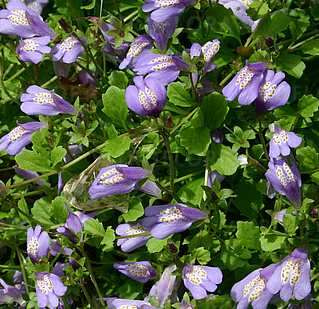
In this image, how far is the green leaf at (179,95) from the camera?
210 centimetres

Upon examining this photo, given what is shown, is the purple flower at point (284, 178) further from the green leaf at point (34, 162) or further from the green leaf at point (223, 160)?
the green leaf at point (34, 162)

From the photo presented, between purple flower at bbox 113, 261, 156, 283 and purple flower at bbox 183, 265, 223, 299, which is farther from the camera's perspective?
purple flower at bbox 113, 261, 156, 283

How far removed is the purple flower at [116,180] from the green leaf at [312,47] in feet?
1.90

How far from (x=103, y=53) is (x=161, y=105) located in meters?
0.44

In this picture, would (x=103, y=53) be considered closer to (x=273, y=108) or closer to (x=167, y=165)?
(x=167, y=165)

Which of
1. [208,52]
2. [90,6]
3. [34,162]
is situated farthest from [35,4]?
[208,52]

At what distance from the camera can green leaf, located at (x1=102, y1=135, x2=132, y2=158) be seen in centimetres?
208

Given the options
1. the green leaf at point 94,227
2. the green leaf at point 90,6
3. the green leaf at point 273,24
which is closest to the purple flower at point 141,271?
the green leaf at point 94,227

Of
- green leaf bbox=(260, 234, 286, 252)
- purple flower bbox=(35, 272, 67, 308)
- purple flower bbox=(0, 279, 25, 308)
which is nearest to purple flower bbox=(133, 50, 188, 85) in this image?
green leaf bbox=(260, 234, 286, 252)

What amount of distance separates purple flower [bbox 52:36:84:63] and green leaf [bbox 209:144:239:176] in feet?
1.43

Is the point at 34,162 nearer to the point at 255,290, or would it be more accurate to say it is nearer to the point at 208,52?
the point at 208,52

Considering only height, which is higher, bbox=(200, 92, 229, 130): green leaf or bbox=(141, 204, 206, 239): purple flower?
bbox=(200, 92, 229, 130): green leaf

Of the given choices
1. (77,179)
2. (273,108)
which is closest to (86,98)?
(77,179)

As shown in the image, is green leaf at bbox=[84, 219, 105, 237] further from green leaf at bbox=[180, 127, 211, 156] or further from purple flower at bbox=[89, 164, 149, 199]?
green leaf at bbox=[180, 127, 211, 156]
